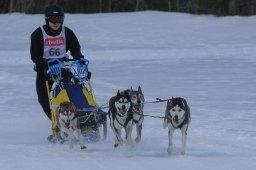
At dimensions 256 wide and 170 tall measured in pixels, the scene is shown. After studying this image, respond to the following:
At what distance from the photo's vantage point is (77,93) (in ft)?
20.2

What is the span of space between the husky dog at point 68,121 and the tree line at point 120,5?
1946 cm

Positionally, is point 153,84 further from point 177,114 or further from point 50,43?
point 177,114

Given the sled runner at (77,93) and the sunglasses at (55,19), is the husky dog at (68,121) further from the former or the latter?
the sunglasses at (55,19)

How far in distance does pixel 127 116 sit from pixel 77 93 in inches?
33.4

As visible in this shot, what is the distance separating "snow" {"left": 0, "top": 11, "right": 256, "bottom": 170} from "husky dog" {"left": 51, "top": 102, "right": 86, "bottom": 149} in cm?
16

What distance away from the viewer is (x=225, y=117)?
7816mm

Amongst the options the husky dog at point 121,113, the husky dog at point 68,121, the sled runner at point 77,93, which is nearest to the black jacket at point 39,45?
the sled runner at point 77,93

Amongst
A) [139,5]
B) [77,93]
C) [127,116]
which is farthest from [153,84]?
[139,5]

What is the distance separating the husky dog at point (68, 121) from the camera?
5.51 meters

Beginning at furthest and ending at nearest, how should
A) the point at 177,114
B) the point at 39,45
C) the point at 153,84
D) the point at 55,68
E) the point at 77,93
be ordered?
the point at 153,84
the point at 39,45
the point at 55,68
the point at 77,93
the point at 177,114

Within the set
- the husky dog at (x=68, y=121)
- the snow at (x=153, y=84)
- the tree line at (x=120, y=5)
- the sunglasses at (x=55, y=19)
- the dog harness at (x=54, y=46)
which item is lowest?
the snow at (x=153, y=84)

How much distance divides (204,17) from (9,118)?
16058 millimetres

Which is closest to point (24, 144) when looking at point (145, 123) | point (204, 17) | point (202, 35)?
point (145, 123)

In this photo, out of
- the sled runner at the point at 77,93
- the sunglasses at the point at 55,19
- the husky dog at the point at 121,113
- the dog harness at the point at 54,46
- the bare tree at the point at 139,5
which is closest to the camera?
the husky dog at the point at 121,113
